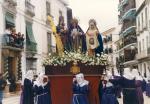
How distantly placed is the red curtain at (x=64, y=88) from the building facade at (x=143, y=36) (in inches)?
1152

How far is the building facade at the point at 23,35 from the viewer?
98.3 feet

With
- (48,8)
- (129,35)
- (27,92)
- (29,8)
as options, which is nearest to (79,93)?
(27,92)

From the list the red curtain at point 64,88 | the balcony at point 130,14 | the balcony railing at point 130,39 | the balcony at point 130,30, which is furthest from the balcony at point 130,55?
the red curtain at point 64,88

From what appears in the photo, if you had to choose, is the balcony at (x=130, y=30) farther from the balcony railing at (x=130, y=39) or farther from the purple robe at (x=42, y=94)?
the purple robe at (x=42, y=94)

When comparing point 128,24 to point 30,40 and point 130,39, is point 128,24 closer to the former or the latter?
point 130,39

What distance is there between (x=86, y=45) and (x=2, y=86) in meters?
5.14

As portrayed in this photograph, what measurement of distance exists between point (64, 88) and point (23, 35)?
19047 mm

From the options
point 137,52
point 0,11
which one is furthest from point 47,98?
point 137,52

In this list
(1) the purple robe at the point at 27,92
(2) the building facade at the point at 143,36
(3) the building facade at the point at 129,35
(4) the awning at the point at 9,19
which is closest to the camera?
(1) the purple robe at the point at 27,92

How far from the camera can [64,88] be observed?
45.4ft

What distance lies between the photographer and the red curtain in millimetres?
13773

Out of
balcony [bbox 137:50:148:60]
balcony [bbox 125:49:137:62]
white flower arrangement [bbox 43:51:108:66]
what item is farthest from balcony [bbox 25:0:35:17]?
balcony [bbox 125:49:137:62]

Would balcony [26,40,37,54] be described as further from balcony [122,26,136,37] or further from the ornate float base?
balcony [122,26,136,37]

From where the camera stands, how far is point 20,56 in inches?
1283
